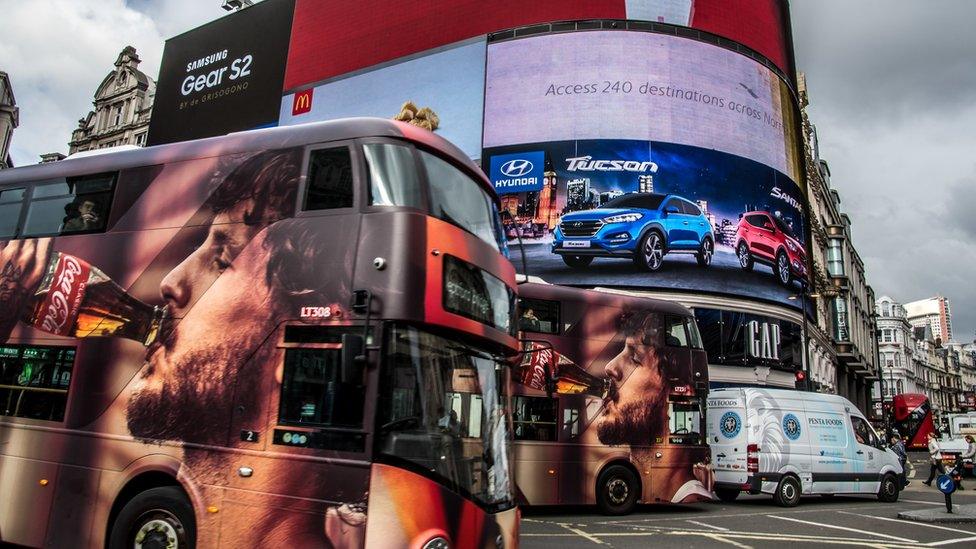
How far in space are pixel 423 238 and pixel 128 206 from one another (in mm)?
3675

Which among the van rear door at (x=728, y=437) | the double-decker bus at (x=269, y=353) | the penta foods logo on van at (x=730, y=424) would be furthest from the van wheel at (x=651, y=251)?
the double-decker bus at (x=269, y=353)

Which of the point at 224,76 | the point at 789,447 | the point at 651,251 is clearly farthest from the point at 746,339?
the point at 224,76

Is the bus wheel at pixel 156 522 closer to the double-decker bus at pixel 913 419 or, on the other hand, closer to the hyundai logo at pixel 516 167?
the hyundai logo at pixel 516 167

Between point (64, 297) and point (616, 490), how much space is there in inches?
391

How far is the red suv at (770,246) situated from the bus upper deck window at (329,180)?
1100 inches

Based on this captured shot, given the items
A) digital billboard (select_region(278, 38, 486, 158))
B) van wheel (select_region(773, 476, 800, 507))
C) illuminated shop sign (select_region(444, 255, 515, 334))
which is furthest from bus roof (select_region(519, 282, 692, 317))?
digital billboard (select_region(278, 38, 486, 158))

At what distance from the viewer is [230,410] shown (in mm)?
5867

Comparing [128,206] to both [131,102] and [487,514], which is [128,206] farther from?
[131,102]

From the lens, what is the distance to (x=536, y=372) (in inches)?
493

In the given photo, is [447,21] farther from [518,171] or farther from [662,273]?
[662,273]

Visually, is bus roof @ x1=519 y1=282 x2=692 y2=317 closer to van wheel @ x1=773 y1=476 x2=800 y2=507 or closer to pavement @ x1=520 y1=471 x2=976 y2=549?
pavement @ x1=520 y1=471 x2=976 y2=549

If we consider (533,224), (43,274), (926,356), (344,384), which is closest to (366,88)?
(533,224)

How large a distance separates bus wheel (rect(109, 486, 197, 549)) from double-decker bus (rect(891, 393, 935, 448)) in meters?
54.5

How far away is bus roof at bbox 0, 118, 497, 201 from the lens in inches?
246
